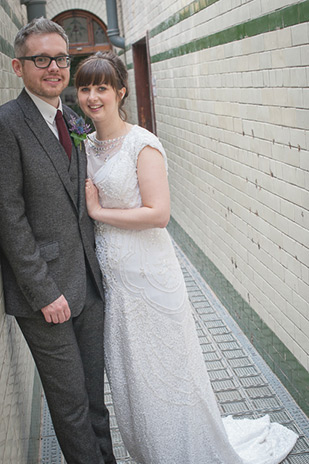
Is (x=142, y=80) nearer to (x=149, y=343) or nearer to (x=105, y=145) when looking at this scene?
(x=105, y=145)

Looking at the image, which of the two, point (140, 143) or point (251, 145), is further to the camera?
point (251, 145)

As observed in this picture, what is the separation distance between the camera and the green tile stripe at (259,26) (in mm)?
3303

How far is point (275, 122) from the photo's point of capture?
154 inches

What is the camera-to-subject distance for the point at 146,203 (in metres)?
3.03

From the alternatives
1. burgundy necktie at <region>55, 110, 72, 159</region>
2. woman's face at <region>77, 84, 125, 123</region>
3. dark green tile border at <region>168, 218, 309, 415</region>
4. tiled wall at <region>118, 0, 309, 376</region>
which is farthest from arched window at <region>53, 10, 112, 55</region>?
burgundy necktie at <region>55, 110, 72, 159</region>

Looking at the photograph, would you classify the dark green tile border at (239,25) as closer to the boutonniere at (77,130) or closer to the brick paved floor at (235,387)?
the boutonniere at (77,130)

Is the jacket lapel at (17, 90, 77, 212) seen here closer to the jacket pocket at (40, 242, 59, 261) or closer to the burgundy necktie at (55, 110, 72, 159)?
the burgundy necktie at (55, 110, 72, 159)

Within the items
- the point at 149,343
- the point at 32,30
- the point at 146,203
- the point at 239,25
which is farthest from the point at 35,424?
the point at 239,25

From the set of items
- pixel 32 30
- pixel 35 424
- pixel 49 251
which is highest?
pixel 32 30

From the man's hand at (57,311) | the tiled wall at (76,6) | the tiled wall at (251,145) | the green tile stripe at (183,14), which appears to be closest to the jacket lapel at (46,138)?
the man's hand at (57,311)

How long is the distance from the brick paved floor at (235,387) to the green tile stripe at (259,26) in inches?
92.9

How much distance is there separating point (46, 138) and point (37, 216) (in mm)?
343

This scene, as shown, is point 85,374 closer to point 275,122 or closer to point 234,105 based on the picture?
point 275,122

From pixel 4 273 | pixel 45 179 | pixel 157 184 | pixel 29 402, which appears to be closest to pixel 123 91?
pixel 157 184
